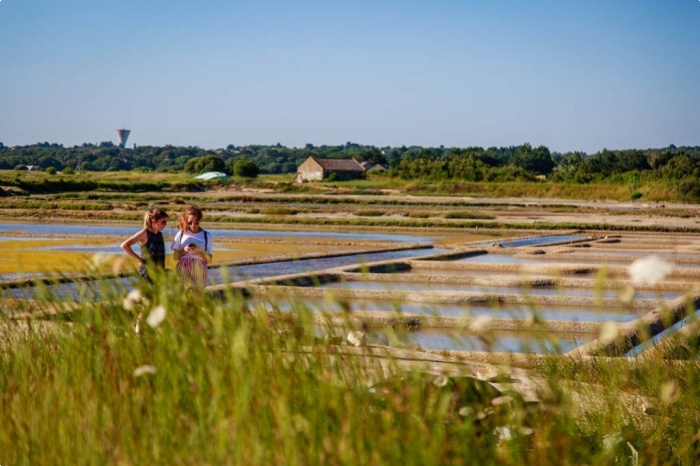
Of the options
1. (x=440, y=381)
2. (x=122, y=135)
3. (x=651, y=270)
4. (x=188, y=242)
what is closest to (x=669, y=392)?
(x=651, y=270)

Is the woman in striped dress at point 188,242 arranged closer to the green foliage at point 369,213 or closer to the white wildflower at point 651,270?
the white wildflower at point 651,270

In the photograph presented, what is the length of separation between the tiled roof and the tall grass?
77753mm

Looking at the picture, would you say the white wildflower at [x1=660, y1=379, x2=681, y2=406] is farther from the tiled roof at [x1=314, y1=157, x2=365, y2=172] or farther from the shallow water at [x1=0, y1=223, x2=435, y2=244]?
the tiled roof at [x1=314, y1=157, x2=365, y2=172]

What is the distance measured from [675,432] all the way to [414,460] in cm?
222

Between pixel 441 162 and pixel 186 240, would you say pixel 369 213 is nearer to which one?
pixel 186 240

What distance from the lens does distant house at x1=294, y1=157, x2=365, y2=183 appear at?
81.5 m

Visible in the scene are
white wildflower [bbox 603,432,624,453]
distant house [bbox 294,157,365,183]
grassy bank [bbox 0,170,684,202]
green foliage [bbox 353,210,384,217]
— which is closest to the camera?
white wildflower [bbox 603,432,624,453]

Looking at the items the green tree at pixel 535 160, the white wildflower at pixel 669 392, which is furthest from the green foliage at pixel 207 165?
the white wildflower at pixel 669 392

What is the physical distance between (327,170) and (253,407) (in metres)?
78.7

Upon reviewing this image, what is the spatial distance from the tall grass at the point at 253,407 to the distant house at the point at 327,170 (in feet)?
254

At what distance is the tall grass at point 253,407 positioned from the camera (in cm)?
271

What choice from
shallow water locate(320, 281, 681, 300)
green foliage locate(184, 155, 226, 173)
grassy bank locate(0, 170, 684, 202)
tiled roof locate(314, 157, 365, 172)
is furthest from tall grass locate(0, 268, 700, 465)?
green foliage locate(184, 155, 226, 173)

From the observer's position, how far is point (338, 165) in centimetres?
8344

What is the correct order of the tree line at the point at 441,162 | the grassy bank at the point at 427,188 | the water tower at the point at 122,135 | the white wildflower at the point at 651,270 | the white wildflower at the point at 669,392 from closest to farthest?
1. the white wildflower at the point at 669,392
2. the white wildflower at the point at 651,270
3. the grassy bank at the point at 427,188
4. the tree line at the point at 441,162
5. the water tower at the point at 122,135
